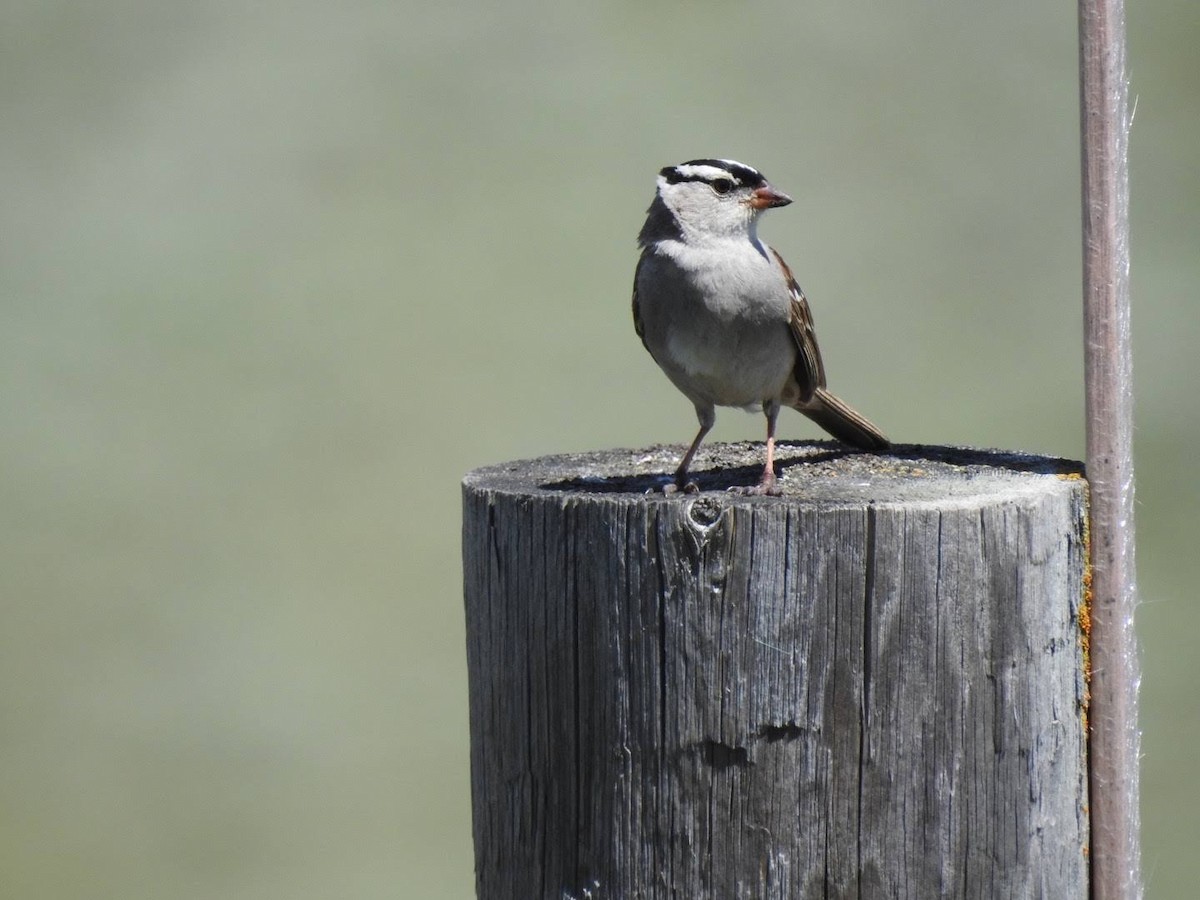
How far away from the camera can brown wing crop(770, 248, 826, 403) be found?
416 cm

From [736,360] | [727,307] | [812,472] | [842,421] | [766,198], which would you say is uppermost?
[766,198]

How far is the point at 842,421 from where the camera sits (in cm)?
419

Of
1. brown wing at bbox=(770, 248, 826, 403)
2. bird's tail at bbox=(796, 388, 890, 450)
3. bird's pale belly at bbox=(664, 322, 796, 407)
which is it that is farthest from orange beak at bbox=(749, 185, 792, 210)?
bird's tail at bbox=(796, 388, 890, 450)

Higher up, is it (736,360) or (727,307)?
(727,307)

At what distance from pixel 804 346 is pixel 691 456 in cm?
54

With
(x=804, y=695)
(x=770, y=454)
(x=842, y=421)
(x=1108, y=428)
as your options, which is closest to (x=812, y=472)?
(x=770, y=454)

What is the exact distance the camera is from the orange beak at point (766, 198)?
4.22 meters

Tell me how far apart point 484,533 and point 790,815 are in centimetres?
82

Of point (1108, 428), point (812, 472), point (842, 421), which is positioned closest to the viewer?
point (1108, 428)

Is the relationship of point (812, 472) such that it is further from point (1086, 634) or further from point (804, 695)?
point (804, 695)

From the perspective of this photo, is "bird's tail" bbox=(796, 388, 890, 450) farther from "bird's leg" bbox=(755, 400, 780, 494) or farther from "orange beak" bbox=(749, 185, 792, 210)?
"orange beak" bbox=(749, 185, 792, 210)

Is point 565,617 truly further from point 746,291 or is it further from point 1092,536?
point 746,291

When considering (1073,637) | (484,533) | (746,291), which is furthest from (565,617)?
(746,291)

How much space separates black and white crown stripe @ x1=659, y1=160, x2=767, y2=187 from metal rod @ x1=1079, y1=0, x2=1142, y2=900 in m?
1.65
